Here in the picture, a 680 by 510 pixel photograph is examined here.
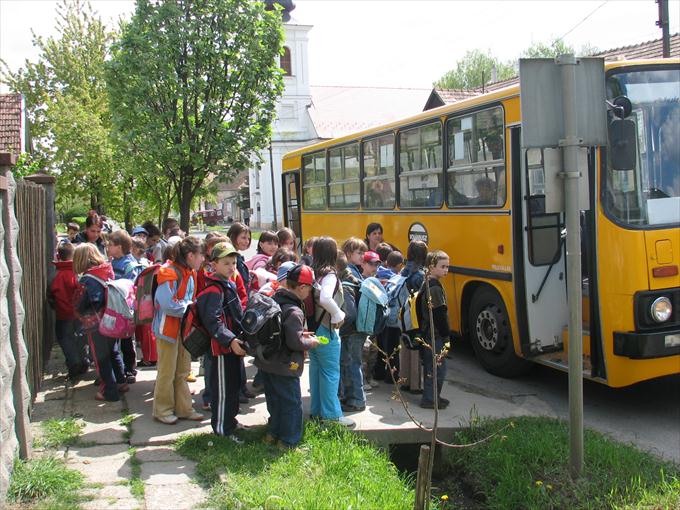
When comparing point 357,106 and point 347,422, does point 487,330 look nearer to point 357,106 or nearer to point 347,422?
point 347,422

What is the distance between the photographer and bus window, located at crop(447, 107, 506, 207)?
7566 millimetres

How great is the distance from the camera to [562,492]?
458cm

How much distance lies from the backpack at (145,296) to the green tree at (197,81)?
24.3ft

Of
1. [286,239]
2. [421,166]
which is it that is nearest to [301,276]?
[286,239]

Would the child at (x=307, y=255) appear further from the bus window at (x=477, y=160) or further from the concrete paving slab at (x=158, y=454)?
the concrete paving slab at (x=158, y=454)

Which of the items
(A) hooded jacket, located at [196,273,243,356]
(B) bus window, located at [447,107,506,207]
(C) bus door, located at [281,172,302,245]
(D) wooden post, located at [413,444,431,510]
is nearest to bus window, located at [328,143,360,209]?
(C) bus door, located at [281,172,302,245]

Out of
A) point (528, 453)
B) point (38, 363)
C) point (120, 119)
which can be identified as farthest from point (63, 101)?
point (528, 453)

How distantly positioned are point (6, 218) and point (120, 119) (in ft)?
31.0

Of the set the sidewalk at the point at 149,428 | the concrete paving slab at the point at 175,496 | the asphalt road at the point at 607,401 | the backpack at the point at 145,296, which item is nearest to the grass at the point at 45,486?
the sidewalk at the point at 149,428

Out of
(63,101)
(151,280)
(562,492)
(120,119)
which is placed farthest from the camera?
(63,101)

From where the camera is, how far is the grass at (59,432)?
5.23m

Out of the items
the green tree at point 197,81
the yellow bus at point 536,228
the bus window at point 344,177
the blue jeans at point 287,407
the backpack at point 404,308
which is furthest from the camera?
the green tree at point 197,81

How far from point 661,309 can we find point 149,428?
4.43 m

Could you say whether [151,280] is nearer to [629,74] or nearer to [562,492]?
[562,492]
